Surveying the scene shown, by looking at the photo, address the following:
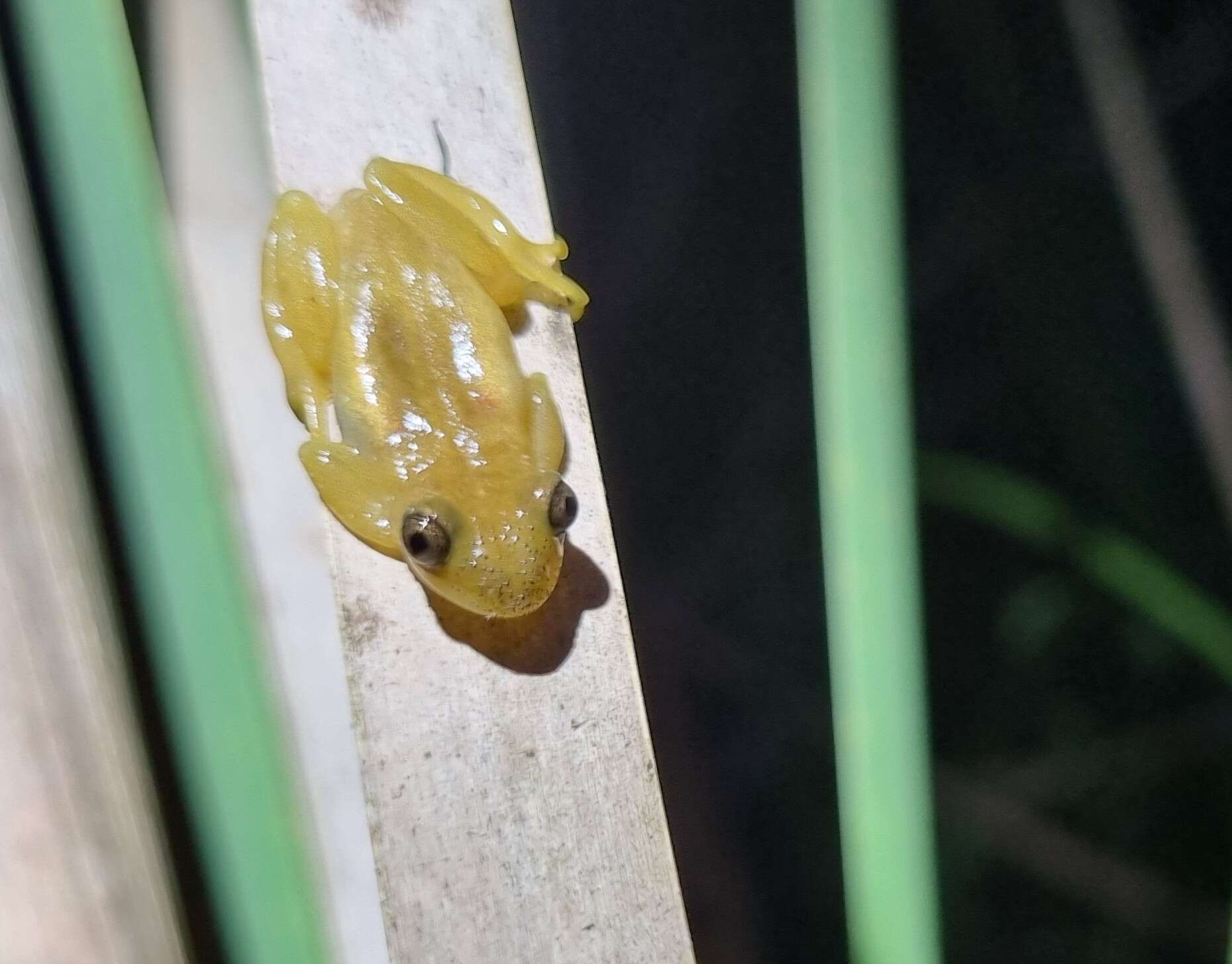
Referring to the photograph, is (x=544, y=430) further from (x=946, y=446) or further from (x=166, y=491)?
(x=946, y=446)

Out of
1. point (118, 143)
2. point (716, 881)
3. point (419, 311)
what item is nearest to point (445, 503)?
point (419, 311)

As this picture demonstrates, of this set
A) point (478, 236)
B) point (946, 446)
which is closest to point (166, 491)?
point (478, 236)

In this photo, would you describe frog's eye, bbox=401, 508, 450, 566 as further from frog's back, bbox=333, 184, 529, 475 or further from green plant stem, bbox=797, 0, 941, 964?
green plant stem, bbox=797, 0, 941, 964

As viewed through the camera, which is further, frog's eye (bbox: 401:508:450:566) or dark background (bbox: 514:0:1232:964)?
dark background (bbox: 514:0:1232:964)

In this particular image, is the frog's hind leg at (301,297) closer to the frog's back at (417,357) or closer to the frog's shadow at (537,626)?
the frog's back at (417,357)

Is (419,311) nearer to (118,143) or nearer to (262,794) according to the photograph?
(118,143)

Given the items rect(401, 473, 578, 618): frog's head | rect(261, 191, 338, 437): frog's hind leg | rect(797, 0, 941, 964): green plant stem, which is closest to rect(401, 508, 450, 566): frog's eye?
rect(401, 473, 578, 618): frog's head

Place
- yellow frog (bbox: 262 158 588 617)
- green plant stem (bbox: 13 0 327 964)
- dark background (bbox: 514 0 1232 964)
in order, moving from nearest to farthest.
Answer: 1. green plant stem (bbox: 13 0 327 964)
2. yellow frog (bbox: 262 158 588 617)
3. dark background (bbox: 514 0 1232 964)
